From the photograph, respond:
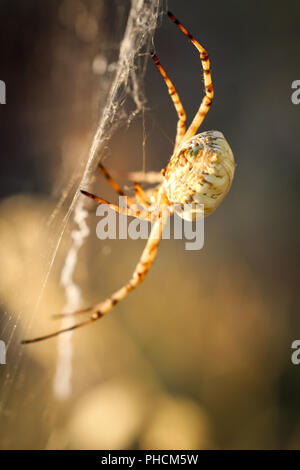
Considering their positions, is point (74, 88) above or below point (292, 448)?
above

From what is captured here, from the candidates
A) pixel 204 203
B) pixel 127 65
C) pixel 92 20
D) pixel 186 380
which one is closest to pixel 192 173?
pixel 204 203

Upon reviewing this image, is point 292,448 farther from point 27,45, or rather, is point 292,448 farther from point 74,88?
point 27,45

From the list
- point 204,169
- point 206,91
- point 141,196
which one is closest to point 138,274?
point 141,196

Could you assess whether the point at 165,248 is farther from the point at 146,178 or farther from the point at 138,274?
the point at 138,274

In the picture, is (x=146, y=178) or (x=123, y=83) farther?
(x=146, y=178)

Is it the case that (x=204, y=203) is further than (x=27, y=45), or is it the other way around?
(x=27, y=45)

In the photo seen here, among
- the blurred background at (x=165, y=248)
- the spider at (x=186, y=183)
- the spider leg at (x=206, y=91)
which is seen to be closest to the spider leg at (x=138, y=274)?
the spider at (x=186, y=183)
